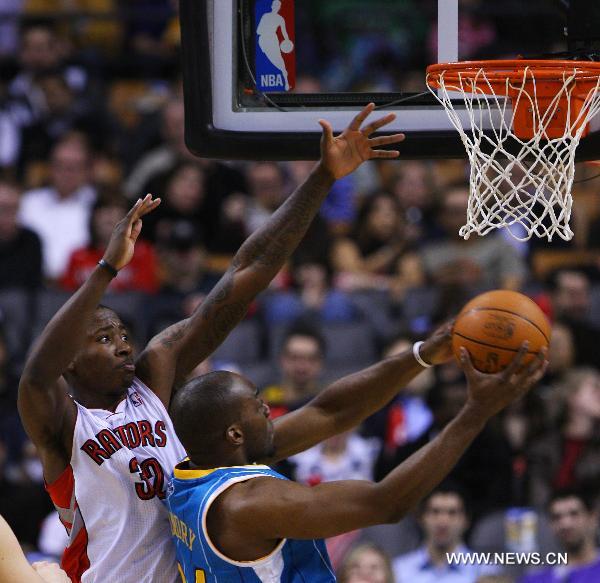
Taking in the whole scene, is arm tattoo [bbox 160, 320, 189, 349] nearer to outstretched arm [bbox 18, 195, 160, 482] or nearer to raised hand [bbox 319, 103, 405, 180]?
outstretched arm [bbox 18, 195, 160, 482]

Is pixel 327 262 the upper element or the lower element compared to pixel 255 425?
lower

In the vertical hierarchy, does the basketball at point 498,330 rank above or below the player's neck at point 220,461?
above

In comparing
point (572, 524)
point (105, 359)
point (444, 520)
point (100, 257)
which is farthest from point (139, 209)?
point (100, 257)

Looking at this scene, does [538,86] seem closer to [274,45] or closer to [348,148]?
[348,148]

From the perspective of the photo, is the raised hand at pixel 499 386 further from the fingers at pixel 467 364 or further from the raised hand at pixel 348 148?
the raised hand at pixel 348 148

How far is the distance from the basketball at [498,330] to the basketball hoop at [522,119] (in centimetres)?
33

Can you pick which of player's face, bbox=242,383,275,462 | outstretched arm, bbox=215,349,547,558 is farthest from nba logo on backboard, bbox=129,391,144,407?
outstretched arm, bbox=215,349,547,558

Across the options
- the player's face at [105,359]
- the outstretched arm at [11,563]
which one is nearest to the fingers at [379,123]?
the player's face at [105,359]

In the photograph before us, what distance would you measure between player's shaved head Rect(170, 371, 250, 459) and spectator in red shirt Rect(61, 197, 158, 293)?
4.31m

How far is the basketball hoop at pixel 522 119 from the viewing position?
418 centimetres

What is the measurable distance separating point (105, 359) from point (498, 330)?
120cm

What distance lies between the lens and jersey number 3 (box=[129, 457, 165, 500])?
398cm

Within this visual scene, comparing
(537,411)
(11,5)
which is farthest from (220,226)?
(11,5)

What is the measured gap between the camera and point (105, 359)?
399cm
